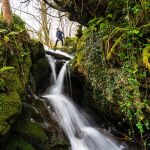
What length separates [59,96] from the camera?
10680mm

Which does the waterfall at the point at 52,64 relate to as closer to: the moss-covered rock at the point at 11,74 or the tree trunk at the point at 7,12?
the moss-covered rock at the point at 11,74

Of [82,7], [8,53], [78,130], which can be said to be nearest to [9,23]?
[8,53]

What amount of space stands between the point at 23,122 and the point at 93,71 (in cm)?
261

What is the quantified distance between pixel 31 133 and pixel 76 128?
7.26 feet

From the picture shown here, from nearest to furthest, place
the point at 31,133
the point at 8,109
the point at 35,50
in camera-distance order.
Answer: the point at 8,109, the point at 31,133, the point at 35,50

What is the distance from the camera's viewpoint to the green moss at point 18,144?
6.44 meters

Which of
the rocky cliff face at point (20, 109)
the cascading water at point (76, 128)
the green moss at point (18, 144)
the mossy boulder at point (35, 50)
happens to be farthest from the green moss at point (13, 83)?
the mossy boulder at point (35, 50)

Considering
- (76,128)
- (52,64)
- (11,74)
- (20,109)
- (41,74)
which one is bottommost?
(76,128)

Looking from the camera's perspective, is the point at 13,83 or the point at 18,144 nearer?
the point at 18,144

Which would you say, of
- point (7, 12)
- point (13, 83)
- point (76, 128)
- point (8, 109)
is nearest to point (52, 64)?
point (7, 12)

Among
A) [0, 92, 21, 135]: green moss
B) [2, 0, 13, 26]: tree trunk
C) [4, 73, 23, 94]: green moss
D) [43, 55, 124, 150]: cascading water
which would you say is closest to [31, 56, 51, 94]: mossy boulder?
[43, 55, 124, 150]: cascading water

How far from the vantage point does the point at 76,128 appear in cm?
884

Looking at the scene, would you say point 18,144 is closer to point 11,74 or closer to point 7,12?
point 11,74

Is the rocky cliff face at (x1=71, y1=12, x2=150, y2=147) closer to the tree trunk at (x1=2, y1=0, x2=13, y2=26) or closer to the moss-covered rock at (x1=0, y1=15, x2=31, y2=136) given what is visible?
the moss-covered rock at (x1=0, y1=15, x2=31, y2=136)
